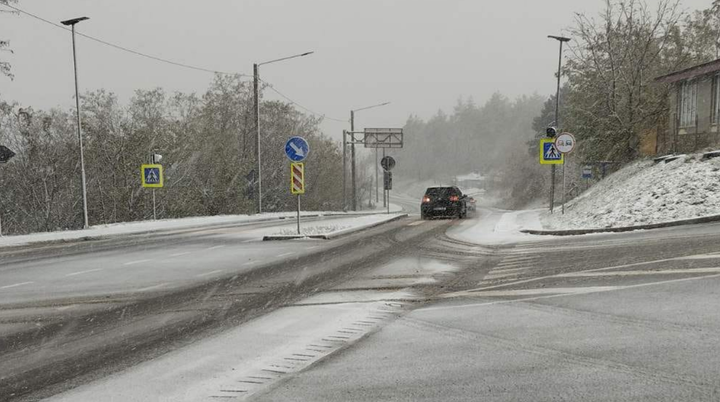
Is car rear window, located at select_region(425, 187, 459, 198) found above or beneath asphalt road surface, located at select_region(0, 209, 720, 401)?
above

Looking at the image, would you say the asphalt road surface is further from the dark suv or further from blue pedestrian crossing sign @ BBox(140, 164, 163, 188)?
the dark suv

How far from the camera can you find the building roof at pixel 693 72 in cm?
2248

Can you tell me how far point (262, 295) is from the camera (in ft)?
25.8

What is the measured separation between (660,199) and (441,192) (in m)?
12.3

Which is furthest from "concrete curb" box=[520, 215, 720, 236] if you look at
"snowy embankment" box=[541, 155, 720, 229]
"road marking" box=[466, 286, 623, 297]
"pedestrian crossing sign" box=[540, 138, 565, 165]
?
"road marking" box=[466, 286, 623, 297]

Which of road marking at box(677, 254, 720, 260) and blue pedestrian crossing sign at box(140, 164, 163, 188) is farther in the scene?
blue pedestrian crossing sign at box(140, 164, 163, 188)

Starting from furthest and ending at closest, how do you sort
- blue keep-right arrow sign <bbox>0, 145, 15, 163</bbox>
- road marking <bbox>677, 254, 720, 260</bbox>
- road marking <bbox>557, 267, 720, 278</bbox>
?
blue keep-right arrow sign <bbox>0, 145, 15, 163</bbox> → road marking <bbox>677, 254, 720, 260</bbox> → road marking <bbox>557, 267, 720, 278</bbox>

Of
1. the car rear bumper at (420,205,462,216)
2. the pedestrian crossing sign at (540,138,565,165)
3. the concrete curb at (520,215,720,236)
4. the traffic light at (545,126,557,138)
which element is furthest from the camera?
the car rear bumper at (420,205,462,216)

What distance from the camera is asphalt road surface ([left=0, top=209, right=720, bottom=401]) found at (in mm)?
3998

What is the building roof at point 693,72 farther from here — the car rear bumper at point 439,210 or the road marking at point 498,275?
the road marking at point 498,275

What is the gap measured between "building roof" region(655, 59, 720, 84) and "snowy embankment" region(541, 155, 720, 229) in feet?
22.8

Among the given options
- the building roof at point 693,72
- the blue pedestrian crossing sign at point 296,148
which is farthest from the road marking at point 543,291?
the building roof at point 693,72

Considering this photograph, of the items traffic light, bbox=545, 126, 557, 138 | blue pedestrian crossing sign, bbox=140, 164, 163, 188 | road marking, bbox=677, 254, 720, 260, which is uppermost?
traffic light, bbox=545, 126, 557, 138

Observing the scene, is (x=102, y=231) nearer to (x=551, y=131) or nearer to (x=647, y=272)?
(x=551, y=131)
